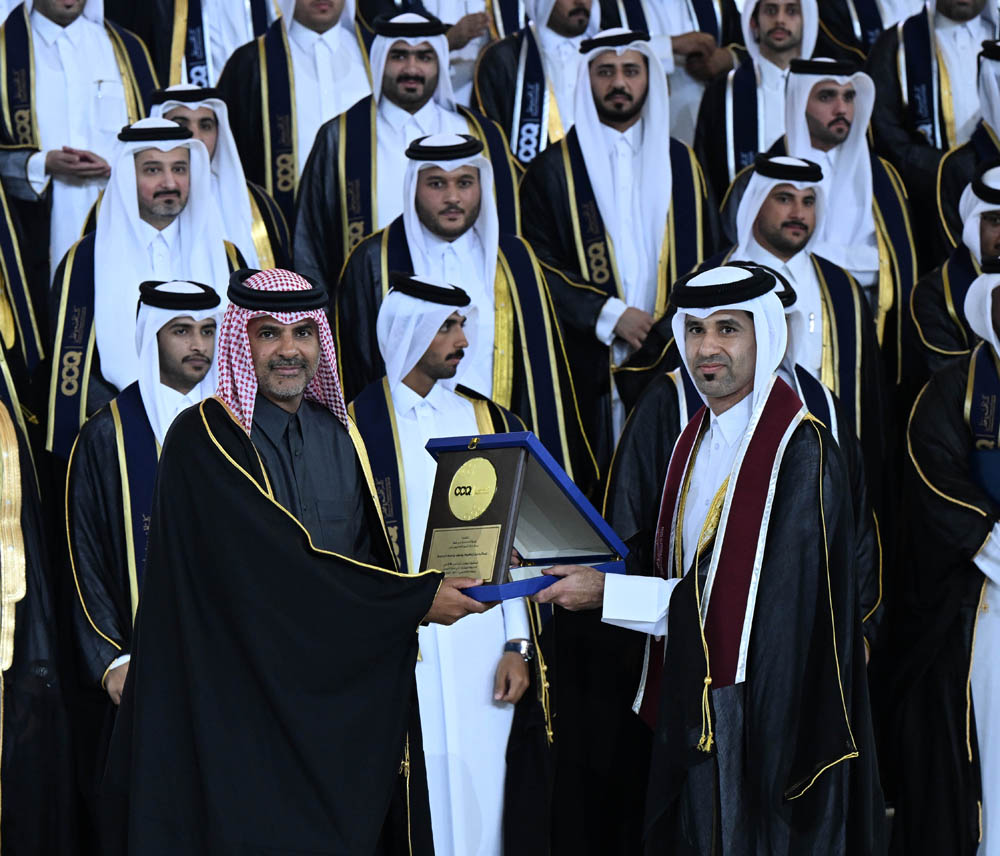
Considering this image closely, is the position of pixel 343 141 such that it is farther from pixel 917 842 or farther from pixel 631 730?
pixel 917 842

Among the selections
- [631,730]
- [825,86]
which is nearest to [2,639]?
[631,730]

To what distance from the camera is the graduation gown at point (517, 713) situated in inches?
193

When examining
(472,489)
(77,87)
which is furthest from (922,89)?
(472,489)

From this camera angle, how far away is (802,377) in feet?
18.1

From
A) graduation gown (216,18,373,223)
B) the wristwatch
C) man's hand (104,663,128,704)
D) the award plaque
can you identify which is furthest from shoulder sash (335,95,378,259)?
the award plaque

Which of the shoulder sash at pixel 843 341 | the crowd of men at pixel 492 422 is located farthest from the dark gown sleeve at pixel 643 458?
the shoulder sash at pixel 843 341

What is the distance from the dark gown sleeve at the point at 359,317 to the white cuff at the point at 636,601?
1657 mm

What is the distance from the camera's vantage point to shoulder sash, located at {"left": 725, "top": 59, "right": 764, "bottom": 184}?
7500 millimetres

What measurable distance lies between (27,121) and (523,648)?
3325 millimetres

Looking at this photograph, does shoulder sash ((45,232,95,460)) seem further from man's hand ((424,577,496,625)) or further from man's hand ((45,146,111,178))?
man's hand ((424,577,496,625))

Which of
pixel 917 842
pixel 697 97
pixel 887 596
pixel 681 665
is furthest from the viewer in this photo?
pixel 697 97

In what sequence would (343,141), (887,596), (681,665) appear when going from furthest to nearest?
1. (343,141)
2. (887,596)
3. (681,665)

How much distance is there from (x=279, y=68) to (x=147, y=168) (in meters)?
1.45

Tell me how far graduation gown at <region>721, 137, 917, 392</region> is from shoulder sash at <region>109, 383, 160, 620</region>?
2.72 m
